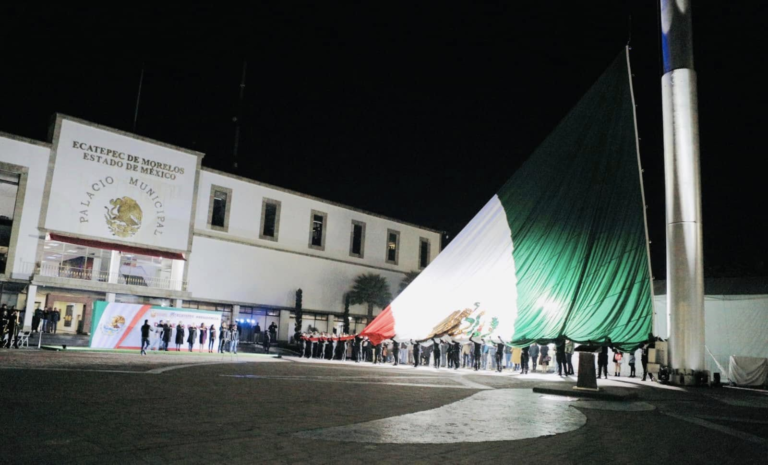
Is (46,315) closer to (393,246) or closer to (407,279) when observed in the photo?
(393,246)

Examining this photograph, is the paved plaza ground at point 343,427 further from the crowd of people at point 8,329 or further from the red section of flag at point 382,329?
the crowd of people at point 8,329

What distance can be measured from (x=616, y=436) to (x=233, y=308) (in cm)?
3617

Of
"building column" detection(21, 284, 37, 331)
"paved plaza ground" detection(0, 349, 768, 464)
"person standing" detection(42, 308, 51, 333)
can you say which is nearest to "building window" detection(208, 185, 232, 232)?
"building column" detection(21, 284, 37, 331)

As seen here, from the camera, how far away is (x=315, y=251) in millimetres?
44344

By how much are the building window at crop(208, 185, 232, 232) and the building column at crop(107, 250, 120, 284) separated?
21.0 ft

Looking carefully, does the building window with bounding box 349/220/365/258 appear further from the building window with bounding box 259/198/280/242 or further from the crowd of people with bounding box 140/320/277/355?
the crowd of people with bounding box 140/320/277/355

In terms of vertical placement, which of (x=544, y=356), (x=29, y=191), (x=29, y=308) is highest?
(x=29, y=191)

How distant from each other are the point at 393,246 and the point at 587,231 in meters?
35.3

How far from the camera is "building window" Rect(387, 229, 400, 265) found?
4972 centimetres

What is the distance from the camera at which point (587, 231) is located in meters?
15.2

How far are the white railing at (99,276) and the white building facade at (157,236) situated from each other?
0.21 ft

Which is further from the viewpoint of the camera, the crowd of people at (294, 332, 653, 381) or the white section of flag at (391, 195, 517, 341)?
the crowd of people at (294, 332, 653, 381)

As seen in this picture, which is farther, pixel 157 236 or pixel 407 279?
pixel 407 279

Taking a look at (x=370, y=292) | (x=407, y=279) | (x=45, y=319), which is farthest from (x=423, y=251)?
(x=45, y=319)
